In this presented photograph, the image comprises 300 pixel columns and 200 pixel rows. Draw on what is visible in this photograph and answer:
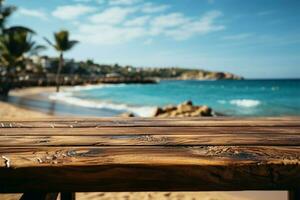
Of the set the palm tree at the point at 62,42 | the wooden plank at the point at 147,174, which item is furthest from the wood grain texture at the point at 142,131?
the palm tree at the point at 62,42

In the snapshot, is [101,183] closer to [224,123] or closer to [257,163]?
[257,163]

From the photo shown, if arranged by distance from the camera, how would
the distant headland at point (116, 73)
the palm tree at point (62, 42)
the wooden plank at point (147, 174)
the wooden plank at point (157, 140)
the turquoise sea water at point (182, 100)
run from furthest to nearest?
the distant headland at point (116, 73) → the palm tree at point (62, 42) → the turquoise sea water at point (182, 100) → the wooden plank at point (157, 140) → the wooden plank at point (147, 174)

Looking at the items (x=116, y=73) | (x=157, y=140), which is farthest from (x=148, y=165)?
(x=116, y=73)

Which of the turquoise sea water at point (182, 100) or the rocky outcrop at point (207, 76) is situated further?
the rocky outcrop at point (207, 76)

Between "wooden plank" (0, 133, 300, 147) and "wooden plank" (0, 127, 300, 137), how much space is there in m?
0.09

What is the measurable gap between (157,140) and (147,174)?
0.37m

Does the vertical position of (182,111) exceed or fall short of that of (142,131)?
it falls short

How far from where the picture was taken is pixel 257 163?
1.02m

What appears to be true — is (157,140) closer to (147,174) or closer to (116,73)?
(147,174)

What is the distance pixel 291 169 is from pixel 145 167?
494 mm

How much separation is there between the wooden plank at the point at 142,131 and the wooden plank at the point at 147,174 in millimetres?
503

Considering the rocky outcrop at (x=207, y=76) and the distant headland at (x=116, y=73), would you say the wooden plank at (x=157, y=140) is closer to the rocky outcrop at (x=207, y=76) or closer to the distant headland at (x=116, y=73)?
the distant headland at (x=116, y=73)

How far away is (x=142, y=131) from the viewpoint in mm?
1628

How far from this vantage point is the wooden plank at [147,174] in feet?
3.24
